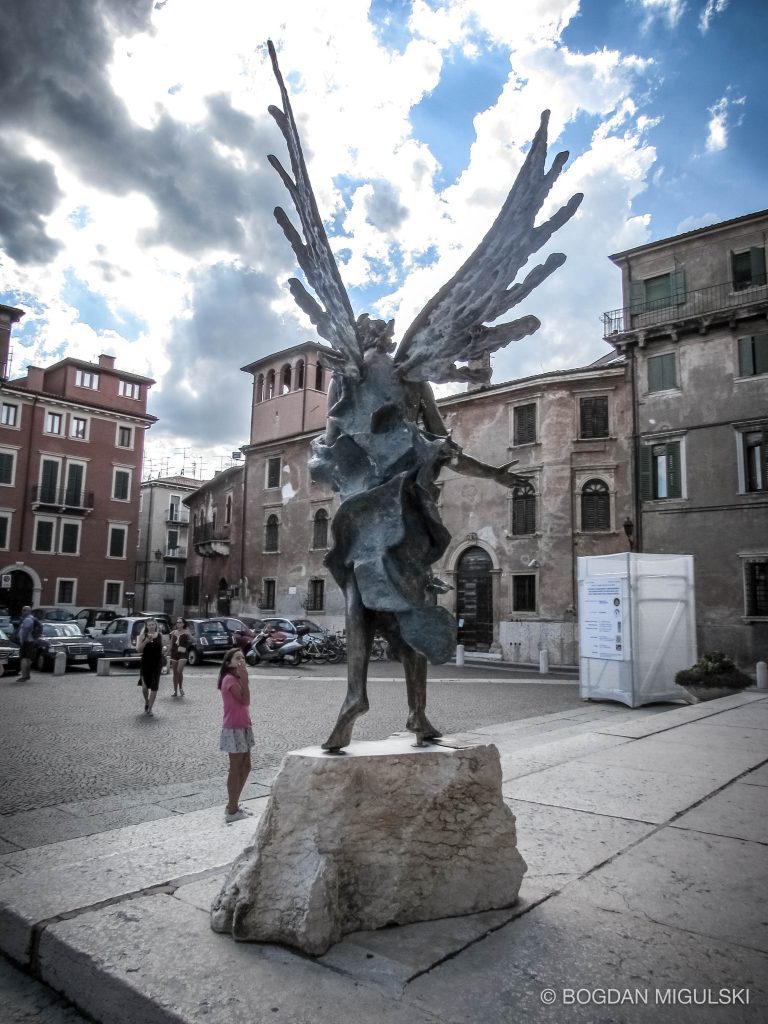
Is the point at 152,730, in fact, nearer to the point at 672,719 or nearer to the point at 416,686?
the point at 672,719

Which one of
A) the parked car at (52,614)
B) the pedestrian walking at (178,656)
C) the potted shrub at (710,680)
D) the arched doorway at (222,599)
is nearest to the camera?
the potted shrub at (710,680)

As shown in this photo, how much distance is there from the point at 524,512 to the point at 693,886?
23.4 metres

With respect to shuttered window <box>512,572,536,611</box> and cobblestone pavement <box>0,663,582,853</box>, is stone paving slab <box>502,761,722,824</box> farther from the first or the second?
shuttered window <box>512,572,536,611</box>

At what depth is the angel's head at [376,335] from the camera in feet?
12.6

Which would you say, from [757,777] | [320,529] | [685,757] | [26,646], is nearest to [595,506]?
[320,529]

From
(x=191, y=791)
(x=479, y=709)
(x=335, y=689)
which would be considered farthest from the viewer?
(x=335, y=689)

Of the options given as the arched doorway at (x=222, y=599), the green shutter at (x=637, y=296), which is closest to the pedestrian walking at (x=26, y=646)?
A: the arched doorway at (x=222, y=599)

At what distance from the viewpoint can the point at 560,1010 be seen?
208 cm

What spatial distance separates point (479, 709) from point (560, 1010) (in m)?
10.0

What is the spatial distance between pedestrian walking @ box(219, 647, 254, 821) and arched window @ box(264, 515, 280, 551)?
2948 cm

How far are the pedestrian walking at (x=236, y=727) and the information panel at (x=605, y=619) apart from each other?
8.33 metres

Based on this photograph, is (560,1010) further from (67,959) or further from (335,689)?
Answer: (335,689)

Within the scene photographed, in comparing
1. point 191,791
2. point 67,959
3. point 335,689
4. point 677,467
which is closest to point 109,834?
point 67,959

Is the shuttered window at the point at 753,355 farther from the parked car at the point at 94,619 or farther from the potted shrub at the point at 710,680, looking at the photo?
the parked car at the point at 94,619
